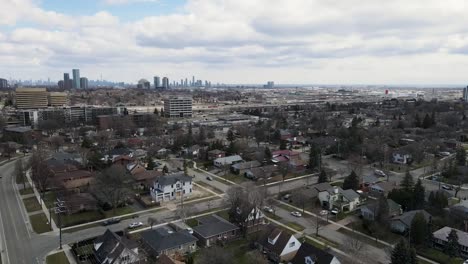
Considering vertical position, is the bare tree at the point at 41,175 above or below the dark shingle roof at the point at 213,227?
above

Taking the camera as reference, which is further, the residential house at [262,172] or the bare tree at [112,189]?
the residential house at [262,172]

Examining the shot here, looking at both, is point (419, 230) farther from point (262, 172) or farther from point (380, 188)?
point (262, 172)

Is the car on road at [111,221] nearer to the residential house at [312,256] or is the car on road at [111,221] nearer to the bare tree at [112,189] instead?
the bare tree at [112,189]

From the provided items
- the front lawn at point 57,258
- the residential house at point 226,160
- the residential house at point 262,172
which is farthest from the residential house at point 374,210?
the front lawn at point 57,258

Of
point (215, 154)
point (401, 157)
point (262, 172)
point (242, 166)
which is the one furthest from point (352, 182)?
point (215, 154)

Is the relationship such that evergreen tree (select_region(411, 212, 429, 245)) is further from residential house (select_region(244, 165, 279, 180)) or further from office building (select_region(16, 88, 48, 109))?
office building (select_region(16, 88, 48, 109))

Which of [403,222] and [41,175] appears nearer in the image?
[403,222]

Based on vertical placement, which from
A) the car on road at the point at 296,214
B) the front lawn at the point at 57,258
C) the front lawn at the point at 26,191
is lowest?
the front lawn at the point at 57,258
